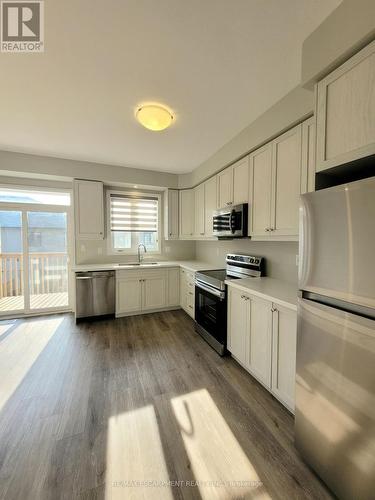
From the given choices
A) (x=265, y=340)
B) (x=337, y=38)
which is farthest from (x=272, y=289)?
(x=337, y=38)

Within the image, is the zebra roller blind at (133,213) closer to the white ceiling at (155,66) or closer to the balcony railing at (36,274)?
the balcony railing at (36,274)

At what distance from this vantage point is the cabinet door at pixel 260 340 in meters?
1.80

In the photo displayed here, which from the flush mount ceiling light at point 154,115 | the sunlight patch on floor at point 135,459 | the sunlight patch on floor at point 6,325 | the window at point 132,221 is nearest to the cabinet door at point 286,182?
the flush mount ceiling light at point 154,115

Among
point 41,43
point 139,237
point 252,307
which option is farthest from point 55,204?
point 252,307

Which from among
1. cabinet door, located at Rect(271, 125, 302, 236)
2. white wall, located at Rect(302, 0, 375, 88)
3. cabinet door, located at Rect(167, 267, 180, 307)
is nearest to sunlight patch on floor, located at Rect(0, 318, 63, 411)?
cabinet door, located at Rect(167, 267, 180, 307)

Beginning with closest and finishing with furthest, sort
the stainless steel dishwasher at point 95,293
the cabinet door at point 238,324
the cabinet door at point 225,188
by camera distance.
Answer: the cabinet door at point 238,324
the cabinet door at point 225,188
the stainless steel dishwasher at point 95,293

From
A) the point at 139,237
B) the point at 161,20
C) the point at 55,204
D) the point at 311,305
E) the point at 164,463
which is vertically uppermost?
the point at 161,20

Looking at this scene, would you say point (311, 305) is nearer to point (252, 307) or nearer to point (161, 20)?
point (252, 307)

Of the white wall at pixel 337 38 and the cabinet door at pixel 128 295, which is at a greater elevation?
the white wall at pixel 337 38

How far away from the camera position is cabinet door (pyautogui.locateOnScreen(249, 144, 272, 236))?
214 centimetres

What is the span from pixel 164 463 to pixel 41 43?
2811mm

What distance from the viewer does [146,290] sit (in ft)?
12.3

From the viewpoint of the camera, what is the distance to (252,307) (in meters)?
1.99

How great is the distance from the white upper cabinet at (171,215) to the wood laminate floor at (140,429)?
2.20m
